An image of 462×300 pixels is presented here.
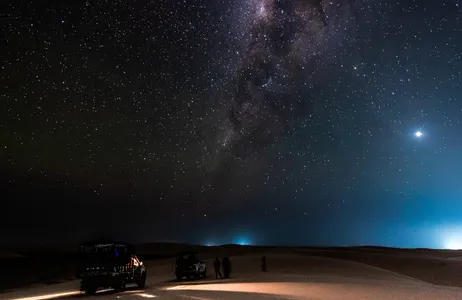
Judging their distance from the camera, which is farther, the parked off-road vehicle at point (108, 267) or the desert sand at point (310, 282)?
the parked off-road vehicle at point (108, 267)

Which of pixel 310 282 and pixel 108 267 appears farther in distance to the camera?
pixel 310 282

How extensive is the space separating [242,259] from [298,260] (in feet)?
18.5

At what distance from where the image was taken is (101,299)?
1870cm

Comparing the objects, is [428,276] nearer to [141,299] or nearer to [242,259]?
[242,259]

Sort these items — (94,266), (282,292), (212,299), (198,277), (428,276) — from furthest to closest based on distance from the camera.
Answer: (428,276) → (198,277) → (94,266) → (282,292) → (212,299)

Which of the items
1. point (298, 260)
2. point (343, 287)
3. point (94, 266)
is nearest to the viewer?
point (343, 287)

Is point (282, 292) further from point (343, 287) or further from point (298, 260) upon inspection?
point (298, 260)

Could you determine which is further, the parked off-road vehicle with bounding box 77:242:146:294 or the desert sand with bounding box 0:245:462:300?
the parked off-road vehicle with bounding box 77:242:146:294

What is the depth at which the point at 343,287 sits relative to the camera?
20.7 meters

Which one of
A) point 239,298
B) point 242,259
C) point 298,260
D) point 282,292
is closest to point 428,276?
point 298,260

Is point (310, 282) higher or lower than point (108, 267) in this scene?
lower

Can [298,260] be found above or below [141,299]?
above

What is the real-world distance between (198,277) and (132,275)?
8225mm

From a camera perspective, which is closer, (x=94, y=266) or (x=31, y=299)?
(x=31, y=299)
